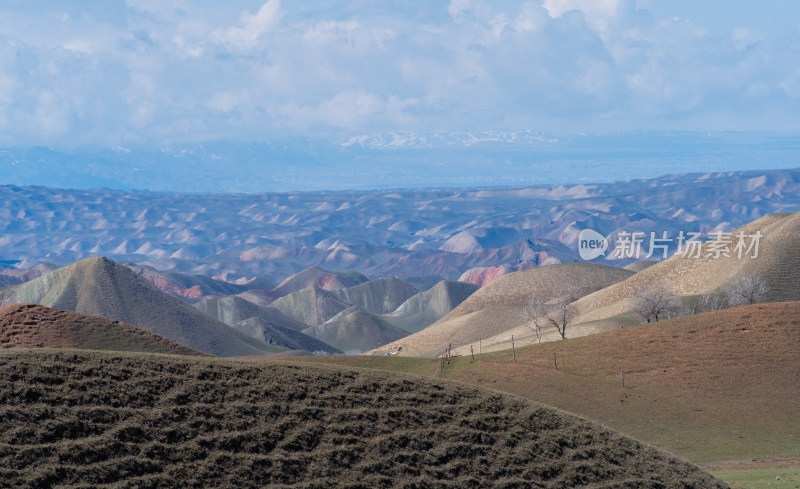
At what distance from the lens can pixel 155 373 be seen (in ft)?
93.3

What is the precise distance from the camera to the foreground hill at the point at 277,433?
2319cm

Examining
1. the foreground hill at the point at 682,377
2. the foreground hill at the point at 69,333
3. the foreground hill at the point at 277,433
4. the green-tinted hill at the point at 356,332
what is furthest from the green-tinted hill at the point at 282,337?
the foreground hill at the point at 277,433

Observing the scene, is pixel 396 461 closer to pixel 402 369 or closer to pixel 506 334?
pixel 402 369

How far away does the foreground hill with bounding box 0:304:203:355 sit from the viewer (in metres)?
65.9

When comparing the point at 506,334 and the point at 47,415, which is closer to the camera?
the point at 47,415

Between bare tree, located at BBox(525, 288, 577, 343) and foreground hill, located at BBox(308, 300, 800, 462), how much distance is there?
21591 millimetres

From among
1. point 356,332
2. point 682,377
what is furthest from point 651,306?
point 356,332

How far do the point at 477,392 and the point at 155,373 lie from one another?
1352 centimetres

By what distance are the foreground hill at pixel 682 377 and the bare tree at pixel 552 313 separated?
2159cm

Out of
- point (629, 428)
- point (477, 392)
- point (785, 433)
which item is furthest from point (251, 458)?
point (785, 433)

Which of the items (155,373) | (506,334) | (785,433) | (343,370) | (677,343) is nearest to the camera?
(155,373)

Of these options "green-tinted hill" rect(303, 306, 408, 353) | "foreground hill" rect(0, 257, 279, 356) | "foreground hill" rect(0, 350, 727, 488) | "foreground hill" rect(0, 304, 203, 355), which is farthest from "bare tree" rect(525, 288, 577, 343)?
"foreground hill" rect(0, 350, 727, 488)

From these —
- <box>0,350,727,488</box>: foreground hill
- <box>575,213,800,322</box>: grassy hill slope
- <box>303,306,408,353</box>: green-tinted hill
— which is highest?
<box>575,213,800,322</box>: grassy hill slope

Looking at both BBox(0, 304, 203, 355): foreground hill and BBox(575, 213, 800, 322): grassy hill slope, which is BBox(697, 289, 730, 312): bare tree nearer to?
BBox(575, 213, 800, 322): grassy hill slope
